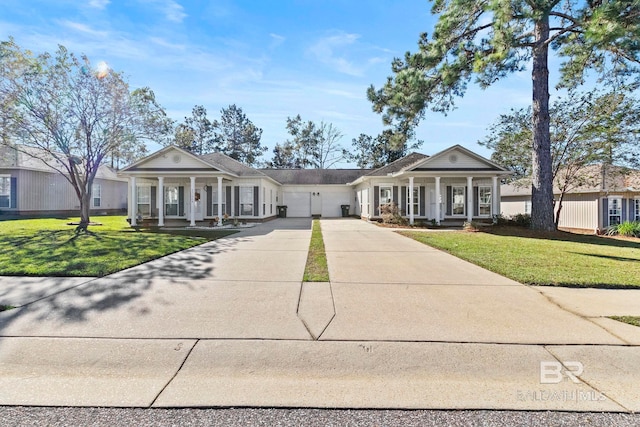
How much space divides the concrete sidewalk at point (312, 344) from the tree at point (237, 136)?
1620 inches

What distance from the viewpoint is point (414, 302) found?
4812 millimetres

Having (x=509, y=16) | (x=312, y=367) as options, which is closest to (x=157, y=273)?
(x=312, y=367)

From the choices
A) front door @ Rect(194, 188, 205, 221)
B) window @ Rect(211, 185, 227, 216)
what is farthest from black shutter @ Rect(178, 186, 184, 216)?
window @ Rect(211, 185, 227, 216)

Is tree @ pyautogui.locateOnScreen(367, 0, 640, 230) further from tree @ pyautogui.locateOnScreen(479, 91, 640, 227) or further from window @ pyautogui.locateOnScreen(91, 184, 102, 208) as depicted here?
window @ pyautogui.locateOnScreen(91, 184, 102, 208)

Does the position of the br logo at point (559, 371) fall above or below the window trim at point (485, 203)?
below

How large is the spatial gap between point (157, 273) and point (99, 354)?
3.42 meters

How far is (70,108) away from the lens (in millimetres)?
14844

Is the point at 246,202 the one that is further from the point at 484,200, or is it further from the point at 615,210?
the point at 615,210

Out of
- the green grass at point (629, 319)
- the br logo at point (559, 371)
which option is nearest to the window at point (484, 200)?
the green grass at point (629, 319)

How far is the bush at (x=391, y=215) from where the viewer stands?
1867 cm

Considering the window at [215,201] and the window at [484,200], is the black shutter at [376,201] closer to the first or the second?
the window at [484,200]

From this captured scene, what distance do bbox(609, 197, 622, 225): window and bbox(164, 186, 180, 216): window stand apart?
24850mm

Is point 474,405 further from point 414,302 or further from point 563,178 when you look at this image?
point 563,178

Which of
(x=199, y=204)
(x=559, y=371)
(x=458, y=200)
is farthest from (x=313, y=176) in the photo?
(x=559, y=371)
